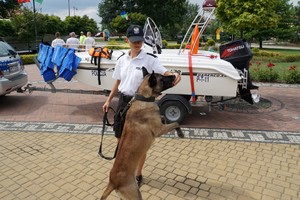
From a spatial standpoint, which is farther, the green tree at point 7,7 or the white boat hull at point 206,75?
the green tree at point 7,7

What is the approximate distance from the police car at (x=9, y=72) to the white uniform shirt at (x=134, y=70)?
201 inches

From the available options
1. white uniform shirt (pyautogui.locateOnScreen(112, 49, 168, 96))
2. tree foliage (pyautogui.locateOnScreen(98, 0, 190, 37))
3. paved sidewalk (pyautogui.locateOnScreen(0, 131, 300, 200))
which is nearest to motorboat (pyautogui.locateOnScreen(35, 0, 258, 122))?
paved sidewalk (pyautogui.locateOnScreen(0, 131, 300, 200))

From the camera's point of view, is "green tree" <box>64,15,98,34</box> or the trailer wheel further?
"green tree" <box>64,15,98,34</box>

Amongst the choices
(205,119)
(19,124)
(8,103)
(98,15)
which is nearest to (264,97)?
(205,119)

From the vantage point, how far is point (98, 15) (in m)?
58.6

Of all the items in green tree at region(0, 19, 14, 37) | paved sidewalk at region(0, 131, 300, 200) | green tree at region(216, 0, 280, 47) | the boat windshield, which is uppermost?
green tree at region(216, 0, 280, 47)

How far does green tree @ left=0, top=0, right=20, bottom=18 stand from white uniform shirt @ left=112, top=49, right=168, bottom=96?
34.2 meters

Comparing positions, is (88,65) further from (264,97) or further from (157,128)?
(264,97)

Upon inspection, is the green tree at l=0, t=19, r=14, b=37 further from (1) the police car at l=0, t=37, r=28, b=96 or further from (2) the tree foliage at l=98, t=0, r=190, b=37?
(2) the tree foliage at l=98, t=0, r=190, b=37

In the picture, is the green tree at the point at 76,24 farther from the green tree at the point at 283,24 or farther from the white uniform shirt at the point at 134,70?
the white uniform shirt at the point at 134,70

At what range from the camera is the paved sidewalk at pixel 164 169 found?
371 cm

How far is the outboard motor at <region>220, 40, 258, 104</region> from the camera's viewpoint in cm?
633

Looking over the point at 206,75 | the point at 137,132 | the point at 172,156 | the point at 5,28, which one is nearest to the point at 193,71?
the point at 206,75

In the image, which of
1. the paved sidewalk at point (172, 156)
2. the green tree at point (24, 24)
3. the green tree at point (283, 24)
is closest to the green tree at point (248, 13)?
the green tree at point (283, 24)
